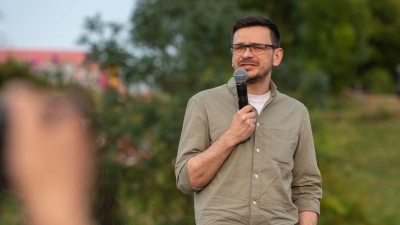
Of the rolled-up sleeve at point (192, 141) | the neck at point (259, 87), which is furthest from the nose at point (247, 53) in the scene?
the rolled-up sleeve at point (192, 141)

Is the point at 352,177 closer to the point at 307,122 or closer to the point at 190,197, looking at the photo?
the point at 190,197

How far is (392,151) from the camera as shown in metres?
22.0

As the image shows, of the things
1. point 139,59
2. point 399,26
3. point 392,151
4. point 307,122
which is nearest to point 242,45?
point 307,122

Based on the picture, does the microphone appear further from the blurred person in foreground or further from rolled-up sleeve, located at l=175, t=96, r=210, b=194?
the blurred person in foreground

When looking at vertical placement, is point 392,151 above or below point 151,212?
below

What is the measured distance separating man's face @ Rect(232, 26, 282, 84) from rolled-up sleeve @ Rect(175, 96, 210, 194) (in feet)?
0.73

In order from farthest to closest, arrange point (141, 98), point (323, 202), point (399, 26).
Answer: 1. point (399, 26)
2. point (141, 98)
3. point (323, 202)

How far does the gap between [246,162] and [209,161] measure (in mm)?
157

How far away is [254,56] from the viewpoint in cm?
285

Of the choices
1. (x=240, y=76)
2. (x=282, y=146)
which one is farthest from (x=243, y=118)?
(x=282, y=146)

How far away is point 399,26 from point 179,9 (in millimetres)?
19593

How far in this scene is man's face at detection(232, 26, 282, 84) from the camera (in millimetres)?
2836

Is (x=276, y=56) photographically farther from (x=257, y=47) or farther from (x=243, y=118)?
(x=243, y=118)

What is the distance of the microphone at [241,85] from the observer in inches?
101
